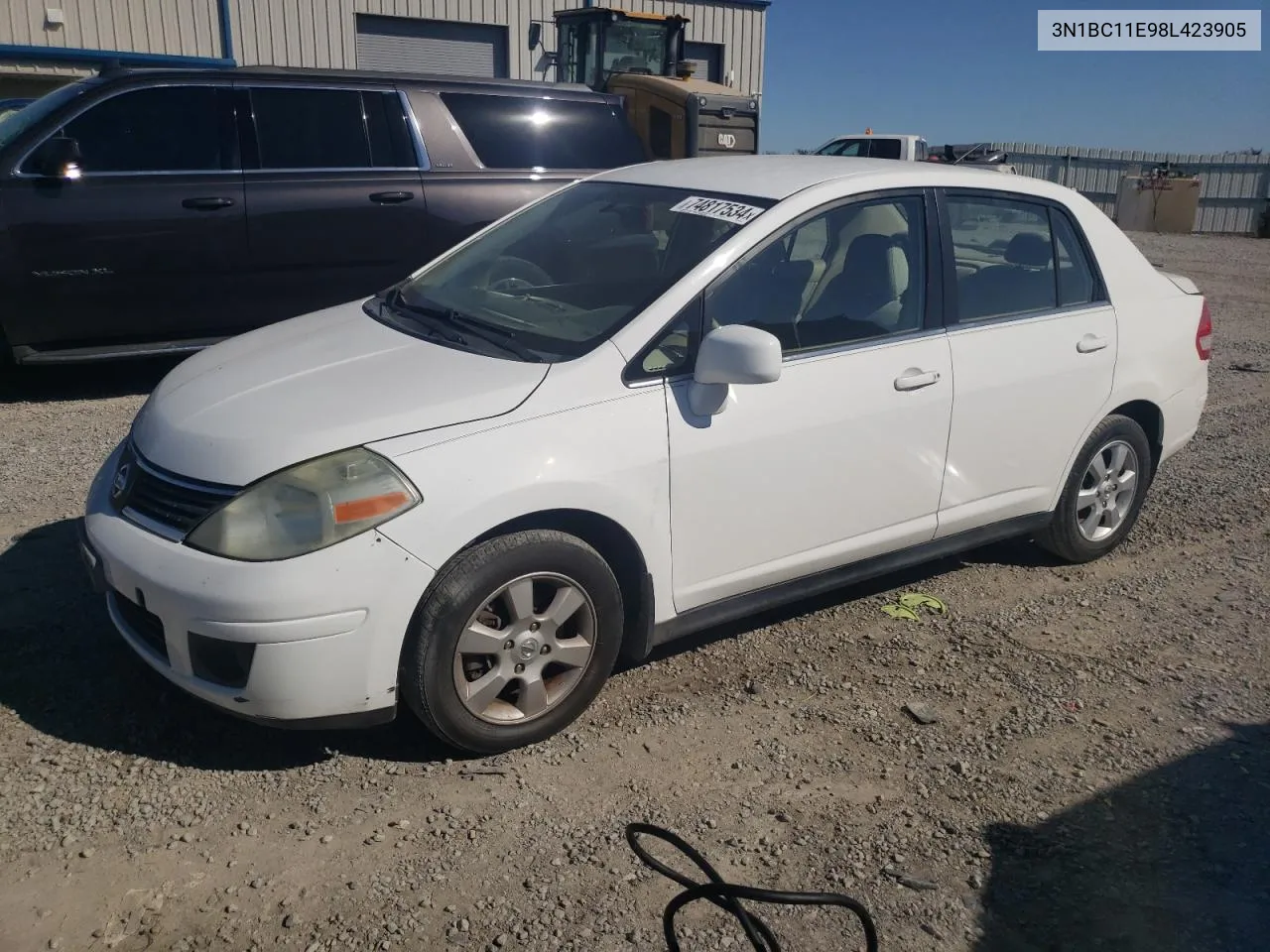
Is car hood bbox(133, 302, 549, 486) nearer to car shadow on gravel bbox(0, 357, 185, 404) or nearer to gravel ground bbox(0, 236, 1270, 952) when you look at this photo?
gravel ground bbox(0, 236, 1270, 952)

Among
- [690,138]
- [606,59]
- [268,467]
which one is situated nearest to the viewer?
[268,467]

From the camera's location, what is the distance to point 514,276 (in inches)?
159

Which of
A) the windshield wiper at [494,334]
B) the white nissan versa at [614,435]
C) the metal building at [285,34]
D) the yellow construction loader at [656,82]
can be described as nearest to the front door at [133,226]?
the white nissan versa at [614,435]

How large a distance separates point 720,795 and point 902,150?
22.2 m

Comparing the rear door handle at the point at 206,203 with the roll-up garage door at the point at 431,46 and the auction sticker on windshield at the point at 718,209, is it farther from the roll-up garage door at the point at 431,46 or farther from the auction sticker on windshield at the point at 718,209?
the roll-up garage door at the point at 431,46

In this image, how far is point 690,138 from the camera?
1387cm

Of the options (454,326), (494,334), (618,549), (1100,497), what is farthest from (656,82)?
(618,549)

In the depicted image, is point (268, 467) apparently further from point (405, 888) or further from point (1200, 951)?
point (1200, 951)

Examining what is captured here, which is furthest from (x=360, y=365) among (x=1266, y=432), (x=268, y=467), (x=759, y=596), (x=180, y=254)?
(x=1266, y=432)

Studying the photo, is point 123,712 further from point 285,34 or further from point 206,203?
point 285,34

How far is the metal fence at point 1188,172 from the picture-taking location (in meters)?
27.9

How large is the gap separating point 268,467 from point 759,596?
1.64m

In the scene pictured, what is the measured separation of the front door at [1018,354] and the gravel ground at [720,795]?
0.55m

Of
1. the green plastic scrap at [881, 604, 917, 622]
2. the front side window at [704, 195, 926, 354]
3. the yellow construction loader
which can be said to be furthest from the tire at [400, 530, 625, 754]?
the yellow construction loader
